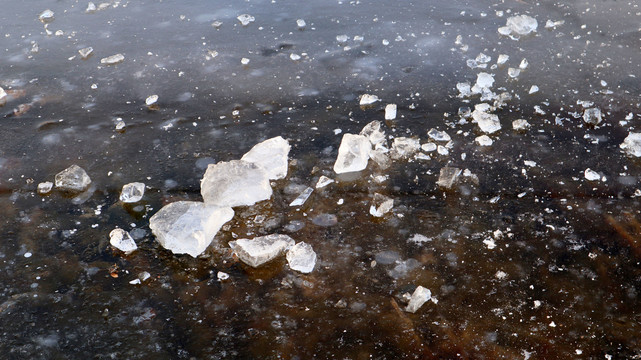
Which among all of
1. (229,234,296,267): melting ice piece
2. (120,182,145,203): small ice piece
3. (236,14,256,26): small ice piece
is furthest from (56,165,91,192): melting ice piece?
(236,14,256,26): small ice piece

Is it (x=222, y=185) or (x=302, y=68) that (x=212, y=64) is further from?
(x=222, y=185)

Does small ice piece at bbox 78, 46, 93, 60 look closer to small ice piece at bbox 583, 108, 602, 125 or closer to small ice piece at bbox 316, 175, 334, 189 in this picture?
small ice piece at bbox 316, 175, 334, 189

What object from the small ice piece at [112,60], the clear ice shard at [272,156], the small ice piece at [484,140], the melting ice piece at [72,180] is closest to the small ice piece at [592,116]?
the small ice piece at [484,140]

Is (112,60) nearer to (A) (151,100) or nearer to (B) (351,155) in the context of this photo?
(A) (151,100)

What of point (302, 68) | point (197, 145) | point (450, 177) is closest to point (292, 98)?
point (302, 68)

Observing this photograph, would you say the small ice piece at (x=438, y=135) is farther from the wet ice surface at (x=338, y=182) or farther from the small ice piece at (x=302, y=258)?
the small ice piece at (x=302, y=258)

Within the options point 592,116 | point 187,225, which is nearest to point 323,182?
point 187,225

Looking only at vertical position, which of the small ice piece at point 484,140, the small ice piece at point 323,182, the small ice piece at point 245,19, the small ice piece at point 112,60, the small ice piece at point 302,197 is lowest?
the small ice piece at point 302,197
